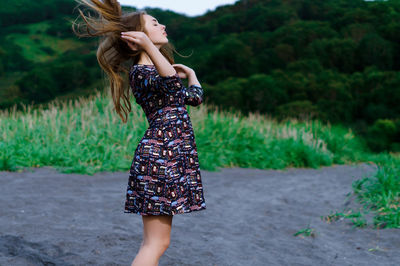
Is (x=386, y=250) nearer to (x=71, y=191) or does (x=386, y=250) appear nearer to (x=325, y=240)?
(x=325, y=240)

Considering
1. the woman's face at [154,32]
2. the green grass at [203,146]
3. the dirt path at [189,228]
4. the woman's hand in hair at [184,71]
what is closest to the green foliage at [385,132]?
the green grass at [203,146]

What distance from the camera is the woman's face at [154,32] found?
84.0 inches

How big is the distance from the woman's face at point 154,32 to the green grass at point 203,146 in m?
3.29

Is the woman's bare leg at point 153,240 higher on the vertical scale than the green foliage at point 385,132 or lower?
higher

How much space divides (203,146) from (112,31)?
591 cm

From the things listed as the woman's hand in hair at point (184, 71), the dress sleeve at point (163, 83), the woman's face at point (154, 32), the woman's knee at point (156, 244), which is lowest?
the woman's knee at point (156, 244)

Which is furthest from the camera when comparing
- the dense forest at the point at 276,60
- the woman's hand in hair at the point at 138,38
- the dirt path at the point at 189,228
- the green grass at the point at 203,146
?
the dense forest at the point at 276,60

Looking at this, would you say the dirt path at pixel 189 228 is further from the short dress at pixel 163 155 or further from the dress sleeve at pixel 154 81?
the dress sleeve at pixel 154 81

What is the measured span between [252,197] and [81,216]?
96.7 inches

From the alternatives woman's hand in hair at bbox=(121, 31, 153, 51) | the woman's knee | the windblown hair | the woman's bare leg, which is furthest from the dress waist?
the woman's knee

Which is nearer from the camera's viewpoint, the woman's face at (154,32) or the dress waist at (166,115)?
the dress waist at (166,115)

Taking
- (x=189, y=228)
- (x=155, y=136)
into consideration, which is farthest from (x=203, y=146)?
(x=155, y=136)

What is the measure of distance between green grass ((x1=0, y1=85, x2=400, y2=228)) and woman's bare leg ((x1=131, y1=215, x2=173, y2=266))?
10.2 feet

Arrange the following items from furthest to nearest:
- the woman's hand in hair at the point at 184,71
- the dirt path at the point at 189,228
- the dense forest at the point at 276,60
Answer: the dense forest at the point at 276,60
the dirt path at the point at 189,228
the woman's hand in hair at the point at 184,71
